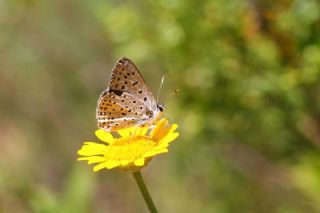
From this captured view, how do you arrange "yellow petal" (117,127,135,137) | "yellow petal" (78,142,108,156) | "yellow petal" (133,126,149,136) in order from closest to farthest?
"yellow petal" (78,142,108,156) < "yellow petal" (133,126,149,136) < "yellow petal" (117,127,135,137)

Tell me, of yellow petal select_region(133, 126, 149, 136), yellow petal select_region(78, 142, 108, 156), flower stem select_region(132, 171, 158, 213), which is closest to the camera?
flower stem select_region(132, 171, 158, 213)

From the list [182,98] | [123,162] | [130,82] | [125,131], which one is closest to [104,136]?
[125,131]

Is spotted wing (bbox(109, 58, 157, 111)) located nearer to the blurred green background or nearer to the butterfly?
the butterfly

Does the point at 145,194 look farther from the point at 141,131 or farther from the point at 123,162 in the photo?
the point at 141,131

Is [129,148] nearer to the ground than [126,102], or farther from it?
nearer to the ground

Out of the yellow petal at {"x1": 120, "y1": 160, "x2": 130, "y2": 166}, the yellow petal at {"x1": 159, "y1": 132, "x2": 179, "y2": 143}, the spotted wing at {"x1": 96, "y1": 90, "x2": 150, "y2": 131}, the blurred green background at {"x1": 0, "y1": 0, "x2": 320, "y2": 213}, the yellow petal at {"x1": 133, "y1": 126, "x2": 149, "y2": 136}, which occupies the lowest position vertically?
the yellow petal at {"x1": 120, "y1": 160, "x2": 130, "y2": 166}

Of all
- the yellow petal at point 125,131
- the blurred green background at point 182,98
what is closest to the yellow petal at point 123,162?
the yellow petal at point 125,131

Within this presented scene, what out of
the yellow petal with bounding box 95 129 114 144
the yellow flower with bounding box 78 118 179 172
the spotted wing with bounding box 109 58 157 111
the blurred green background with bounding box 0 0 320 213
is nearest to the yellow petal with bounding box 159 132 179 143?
the yellow flower with bounding box 78 118 179 172

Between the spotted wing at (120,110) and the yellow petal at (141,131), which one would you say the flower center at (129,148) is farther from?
the spotted wing at (120,110)
